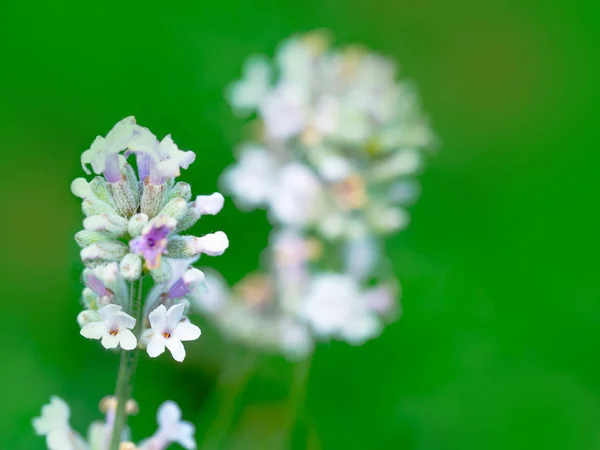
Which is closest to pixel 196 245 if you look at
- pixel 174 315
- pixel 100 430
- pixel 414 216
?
pixel 174 315

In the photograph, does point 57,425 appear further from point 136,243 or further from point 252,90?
point 252,90

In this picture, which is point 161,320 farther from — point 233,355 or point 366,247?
point 233,355

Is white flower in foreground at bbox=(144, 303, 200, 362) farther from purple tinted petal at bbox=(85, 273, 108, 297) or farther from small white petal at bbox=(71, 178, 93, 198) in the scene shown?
small white petal at bbox=(71, 178, 93, 198)

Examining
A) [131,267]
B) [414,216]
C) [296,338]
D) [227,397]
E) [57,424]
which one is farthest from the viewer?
[414,216]

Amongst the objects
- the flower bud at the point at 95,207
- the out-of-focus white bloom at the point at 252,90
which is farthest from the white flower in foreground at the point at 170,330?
the out-of-focus white bloom at the point at 252,90

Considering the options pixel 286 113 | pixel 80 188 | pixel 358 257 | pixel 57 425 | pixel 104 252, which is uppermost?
pixel 286 113

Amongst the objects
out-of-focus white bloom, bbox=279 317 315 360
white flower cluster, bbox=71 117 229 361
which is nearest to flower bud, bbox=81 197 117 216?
white flower cluster, bbox=71 117 229 361

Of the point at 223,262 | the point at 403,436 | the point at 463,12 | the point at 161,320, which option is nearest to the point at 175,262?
the point at 161,320
